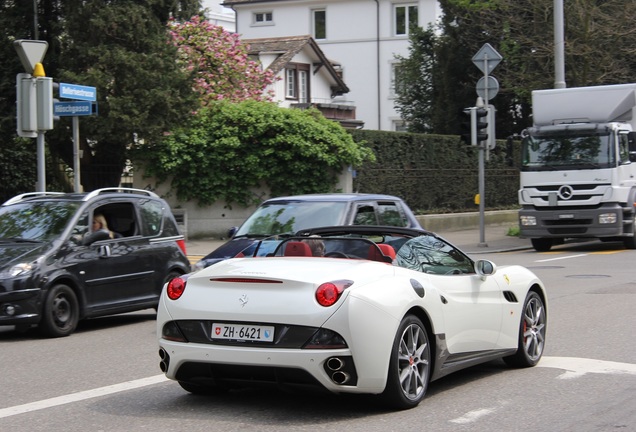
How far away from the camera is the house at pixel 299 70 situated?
4916cm

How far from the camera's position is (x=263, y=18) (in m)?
63.5

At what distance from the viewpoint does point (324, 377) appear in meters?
6.27

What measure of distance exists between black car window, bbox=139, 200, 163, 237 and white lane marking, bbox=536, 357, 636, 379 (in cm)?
582

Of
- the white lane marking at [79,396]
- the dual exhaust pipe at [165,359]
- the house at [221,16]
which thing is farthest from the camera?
the house at [221,16]

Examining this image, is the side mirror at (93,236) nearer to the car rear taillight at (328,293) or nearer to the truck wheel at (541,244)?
the car rear taillight at (328,293)

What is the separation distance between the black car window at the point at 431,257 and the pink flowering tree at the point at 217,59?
72.8 feet

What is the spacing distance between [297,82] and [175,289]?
44.7 metres

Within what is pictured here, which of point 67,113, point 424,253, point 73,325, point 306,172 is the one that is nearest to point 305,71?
point 306,172

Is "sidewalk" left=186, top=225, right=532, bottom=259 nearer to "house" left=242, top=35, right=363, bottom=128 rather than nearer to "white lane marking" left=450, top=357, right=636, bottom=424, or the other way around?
"white lane marking" left=450, top=357, right=636, bottom=424

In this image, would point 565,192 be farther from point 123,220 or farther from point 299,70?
point 299,70

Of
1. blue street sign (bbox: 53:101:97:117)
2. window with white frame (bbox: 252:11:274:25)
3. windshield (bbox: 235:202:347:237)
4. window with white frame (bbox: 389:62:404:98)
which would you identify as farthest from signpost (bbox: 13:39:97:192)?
window with white frame (bbox: 252:11:274:25)

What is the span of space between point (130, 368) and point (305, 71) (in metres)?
43.7

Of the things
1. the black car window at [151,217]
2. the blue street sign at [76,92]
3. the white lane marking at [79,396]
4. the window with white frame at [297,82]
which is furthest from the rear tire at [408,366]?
the window with white frame at [297,82]

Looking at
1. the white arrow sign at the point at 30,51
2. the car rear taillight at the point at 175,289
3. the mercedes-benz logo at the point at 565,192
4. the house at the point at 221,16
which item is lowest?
the car rear taillight at the point at 175,289
